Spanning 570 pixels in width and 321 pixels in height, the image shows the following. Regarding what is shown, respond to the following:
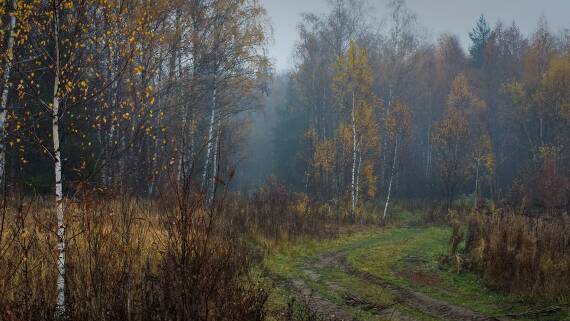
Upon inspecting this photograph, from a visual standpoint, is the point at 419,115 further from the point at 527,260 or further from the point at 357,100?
the point at 527,260

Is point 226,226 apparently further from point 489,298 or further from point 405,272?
point 489,298

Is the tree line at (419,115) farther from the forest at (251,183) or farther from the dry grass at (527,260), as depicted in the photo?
the dry grass at (527,260)

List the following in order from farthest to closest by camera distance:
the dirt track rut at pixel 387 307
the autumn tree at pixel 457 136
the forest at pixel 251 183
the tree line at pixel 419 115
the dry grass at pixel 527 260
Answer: the autumn tree at pixel 457 136, the tree line at pixel 419 115, the dry grass at pixel 527 260, the dirt track rut at pixel 387 307, the forest at pixel 251 183

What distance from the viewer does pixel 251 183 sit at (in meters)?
48.0

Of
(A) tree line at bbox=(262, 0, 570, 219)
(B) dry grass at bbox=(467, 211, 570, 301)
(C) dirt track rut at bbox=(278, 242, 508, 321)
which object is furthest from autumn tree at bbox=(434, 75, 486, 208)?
(C) dirt track rut at bbox=(278, 242, 508, 321)

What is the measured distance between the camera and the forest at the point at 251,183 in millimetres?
4297

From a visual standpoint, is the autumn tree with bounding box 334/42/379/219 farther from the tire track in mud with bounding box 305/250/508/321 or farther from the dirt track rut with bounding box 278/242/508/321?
the dirt track rut with bounding box 278/242/508/321

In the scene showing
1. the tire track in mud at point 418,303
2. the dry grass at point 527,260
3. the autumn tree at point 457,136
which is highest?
the autumn tree at point 457,136

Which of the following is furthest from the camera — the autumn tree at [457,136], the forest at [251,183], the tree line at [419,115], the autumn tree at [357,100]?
the autumn tree at [457,136]

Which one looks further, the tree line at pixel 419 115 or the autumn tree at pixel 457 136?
the autumn tree at pixel 457 136

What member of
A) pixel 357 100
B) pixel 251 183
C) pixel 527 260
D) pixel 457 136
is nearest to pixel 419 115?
pixel 457 136

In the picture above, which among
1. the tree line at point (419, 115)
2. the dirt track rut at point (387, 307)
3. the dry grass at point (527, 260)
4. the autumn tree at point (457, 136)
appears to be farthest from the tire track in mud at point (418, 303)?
the autumn tree at point (457, 136)

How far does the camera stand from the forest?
4297mm

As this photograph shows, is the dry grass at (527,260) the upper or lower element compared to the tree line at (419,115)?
lower
